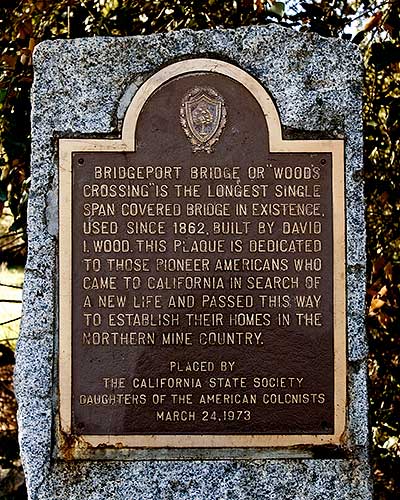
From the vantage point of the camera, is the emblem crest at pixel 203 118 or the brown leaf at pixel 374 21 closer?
the emblem crest at pixel 203 118

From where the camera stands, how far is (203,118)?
3.27 meters

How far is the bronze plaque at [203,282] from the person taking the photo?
3.20 m

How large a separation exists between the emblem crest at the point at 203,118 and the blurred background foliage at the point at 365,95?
4.01 feet

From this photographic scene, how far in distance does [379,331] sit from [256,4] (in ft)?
6.35

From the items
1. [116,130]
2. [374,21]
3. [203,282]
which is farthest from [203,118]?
[374,21]

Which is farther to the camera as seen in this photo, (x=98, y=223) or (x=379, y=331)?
(x=379, y=331)

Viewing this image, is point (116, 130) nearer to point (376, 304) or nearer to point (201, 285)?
point (201, 285)

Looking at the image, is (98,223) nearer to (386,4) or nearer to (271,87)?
(271,87)

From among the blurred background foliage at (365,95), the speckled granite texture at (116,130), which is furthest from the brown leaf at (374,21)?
the speckled granite texture at (116,130)

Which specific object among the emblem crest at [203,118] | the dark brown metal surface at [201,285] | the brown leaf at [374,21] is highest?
the brown leaf at [374,21]

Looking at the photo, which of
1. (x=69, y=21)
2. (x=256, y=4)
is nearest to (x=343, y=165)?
(x=256, y=4)

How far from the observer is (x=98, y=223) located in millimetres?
3232

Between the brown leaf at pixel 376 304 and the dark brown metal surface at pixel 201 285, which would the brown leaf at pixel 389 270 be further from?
the dark brown metal surface at pixel 201 285

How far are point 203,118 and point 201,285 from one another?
0.65 metres
